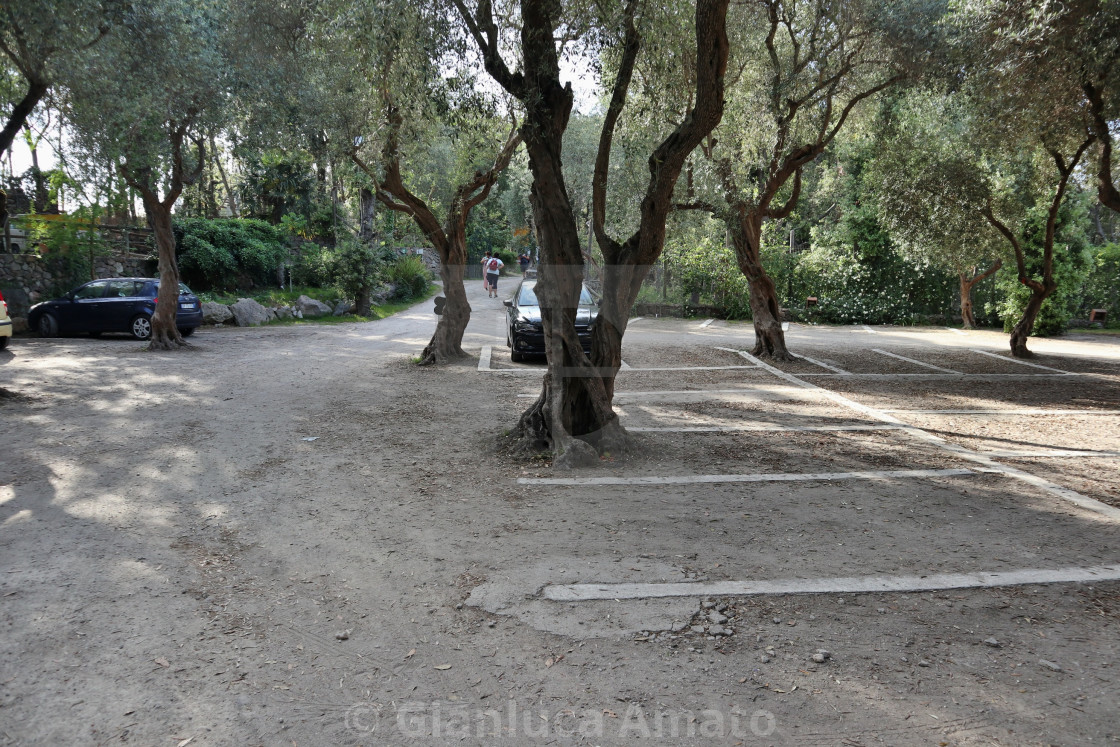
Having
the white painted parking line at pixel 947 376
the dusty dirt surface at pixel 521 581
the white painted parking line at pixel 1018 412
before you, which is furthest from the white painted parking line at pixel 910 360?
the dusty dirt surface at pixel 521 581

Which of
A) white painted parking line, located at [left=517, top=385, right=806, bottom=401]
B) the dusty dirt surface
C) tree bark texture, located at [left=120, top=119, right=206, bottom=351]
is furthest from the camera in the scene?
tree bark texture, located at [left=120, top=119, right=206, bottom=351]

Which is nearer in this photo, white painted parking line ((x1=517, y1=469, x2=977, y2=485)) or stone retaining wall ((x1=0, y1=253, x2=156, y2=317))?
white painted parking line ((x1=517, y1=469, x2=977, y2=485))

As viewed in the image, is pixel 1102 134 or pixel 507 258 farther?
pixel 507 258

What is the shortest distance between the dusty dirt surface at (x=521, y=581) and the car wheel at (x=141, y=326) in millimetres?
8350

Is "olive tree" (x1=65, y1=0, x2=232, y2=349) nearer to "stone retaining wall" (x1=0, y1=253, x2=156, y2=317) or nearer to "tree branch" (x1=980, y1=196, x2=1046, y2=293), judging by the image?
"stone retaining wall" (x1=0, y1=253, x2=156, y2=317)

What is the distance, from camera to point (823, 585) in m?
4.24

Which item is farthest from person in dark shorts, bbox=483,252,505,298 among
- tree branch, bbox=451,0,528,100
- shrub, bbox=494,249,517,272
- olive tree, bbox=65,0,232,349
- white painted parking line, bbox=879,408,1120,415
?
shrub, bbox=494,249,517,272

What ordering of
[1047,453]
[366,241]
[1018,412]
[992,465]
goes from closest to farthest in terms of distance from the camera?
[992,465] → [1047,453] → [1018,412] → [366,241]

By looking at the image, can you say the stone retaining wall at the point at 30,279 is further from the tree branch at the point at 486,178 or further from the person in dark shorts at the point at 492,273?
the person in dark shorts at the point at 492,273

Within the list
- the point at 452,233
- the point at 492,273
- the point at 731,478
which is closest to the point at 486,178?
the point at 452,233

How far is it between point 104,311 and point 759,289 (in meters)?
14.7

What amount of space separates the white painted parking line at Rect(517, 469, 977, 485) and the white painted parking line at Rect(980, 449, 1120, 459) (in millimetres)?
968

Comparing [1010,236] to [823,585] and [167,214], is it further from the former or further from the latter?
[167,214]

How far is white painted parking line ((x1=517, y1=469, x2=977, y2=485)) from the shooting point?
249 inches
